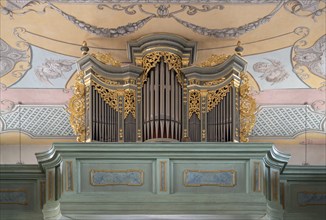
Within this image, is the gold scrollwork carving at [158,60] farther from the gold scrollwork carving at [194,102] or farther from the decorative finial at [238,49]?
the decorative finial at [238,49]

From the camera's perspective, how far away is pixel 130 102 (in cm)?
1466

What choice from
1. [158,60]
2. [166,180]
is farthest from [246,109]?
[166,180]

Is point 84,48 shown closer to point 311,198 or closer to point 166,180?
point 166,180

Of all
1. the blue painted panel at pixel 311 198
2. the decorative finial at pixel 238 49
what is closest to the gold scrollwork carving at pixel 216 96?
the decorative finial at pixel 238 49

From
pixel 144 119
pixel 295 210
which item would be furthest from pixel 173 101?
pixel 295 210

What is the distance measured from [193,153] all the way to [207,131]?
0.81 metres

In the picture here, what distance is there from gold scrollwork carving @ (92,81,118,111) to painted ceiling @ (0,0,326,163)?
630mm

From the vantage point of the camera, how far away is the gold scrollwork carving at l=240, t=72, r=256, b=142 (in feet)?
47.8

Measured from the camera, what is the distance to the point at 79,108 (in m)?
14.7

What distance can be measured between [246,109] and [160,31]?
1.85m

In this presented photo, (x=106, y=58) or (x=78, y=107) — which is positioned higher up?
(x=106, y=58)

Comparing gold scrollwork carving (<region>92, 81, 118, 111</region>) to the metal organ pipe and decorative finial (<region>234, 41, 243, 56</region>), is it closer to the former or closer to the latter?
the metal organ pipe

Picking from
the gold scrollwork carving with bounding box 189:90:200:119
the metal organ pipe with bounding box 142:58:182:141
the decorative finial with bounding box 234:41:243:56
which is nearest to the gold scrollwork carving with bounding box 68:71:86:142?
the metal organ pipe with bounding box 142:58:182:141

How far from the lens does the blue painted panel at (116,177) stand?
13.7m
